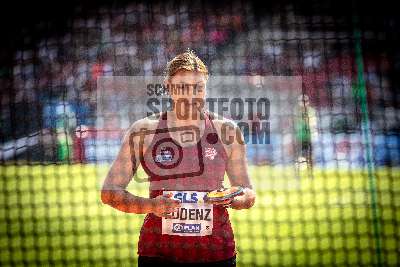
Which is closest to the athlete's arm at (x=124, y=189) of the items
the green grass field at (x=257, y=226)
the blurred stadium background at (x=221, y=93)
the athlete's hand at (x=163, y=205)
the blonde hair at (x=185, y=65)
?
the athlete's hand at (x=163, y=205)

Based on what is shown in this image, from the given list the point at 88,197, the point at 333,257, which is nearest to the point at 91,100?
the point at 88,197

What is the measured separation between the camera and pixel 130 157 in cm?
237

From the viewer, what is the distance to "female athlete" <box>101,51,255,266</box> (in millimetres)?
2322

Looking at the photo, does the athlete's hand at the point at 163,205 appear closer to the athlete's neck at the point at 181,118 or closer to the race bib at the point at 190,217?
the race bib at the point at 190,217

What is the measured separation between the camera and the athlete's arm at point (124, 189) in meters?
2.28

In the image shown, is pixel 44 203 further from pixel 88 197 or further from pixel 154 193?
pixel 154 193

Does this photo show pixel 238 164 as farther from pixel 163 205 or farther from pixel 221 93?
pixel 221 93

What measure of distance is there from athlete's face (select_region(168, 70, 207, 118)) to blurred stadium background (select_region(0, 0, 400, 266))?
246cm

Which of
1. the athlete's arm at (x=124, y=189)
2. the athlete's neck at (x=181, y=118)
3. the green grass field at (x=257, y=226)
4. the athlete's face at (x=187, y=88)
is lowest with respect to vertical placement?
the green grass field at (x=257, y=226)

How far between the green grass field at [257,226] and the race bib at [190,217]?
81.5 inches

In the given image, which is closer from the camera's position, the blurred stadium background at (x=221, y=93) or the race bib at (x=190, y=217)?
the race bib at (x=190, y=217)

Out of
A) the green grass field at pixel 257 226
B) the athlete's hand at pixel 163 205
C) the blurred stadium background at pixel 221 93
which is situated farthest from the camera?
the blurred stadium background at pixel 221 93

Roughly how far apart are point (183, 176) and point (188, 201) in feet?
0.46

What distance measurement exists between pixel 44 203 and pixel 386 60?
11.3m
